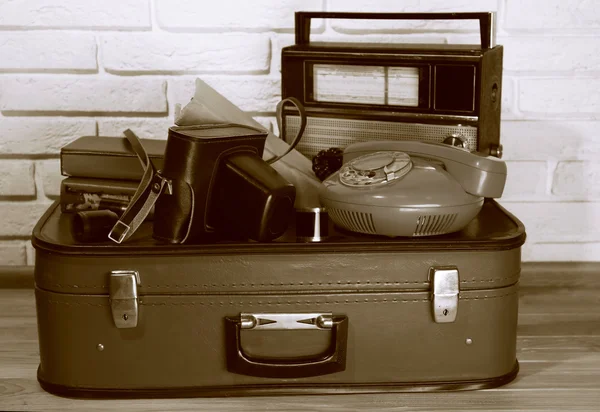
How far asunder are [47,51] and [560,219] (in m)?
1.02

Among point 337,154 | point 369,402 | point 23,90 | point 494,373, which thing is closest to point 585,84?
point 337,154

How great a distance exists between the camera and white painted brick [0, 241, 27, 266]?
1621 mm

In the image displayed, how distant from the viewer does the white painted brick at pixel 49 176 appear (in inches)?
62.5

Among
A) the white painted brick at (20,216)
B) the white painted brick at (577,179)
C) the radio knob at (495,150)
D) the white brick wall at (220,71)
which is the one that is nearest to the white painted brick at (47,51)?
the white brick wall at (220,71)

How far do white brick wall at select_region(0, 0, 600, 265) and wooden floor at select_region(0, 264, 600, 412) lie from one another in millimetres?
253

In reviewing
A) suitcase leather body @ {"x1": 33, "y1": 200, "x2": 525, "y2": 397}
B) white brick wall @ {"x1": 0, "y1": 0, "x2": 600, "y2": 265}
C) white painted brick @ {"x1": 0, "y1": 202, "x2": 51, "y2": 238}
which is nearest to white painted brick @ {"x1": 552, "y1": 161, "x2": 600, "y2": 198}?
white brick wall @ {"x1": 0, "y1": 0, "x2": 600, "y2": 265}

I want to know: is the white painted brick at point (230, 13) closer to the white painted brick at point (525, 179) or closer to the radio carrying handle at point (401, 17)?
the radio carrying handle at point (401, 17)

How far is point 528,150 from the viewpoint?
1582 millimetres

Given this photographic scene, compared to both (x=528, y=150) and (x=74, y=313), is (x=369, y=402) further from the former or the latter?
(x=528, y=150)

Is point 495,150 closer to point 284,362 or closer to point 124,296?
point 284,362

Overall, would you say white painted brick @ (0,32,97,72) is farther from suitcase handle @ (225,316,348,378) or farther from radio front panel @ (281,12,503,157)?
suitcase handle @ (225,316,348,378)

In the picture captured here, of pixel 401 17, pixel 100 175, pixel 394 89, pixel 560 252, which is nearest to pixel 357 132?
pixel 394 89

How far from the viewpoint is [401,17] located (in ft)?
4.49

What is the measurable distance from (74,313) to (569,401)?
0.67 m
